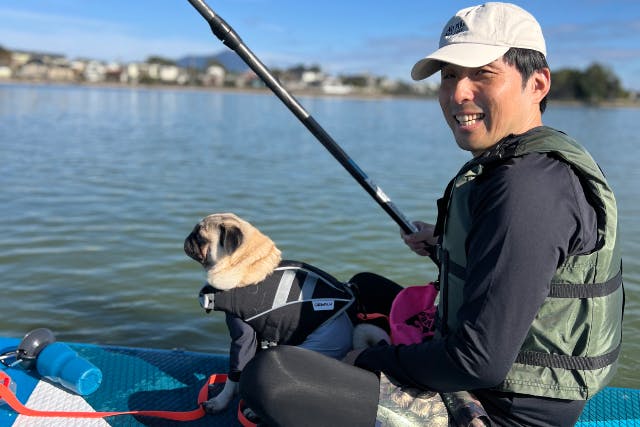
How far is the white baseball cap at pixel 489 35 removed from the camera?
2535mm

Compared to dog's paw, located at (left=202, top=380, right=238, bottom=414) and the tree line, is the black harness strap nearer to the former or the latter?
dog's paw, located at (left=202, top=380, right=238, bottom=414)

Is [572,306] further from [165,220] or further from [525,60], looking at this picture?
[165,220]

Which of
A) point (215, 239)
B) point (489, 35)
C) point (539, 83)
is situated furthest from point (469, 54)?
point (215, 239)

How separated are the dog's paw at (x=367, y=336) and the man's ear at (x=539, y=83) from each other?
6.58 feet

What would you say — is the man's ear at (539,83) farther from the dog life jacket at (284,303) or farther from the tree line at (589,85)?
the tree line at (589,85)

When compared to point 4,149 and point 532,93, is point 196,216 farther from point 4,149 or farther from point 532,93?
point 4,149

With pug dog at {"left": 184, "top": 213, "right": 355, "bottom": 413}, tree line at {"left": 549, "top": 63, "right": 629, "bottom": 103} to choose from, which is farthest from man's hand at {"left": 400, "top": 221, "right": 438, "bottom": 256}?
tree line at {"left": 549, "top": 63, "right": 629, "bottom": 103}

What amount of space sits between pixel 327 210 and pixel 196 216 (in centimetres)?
281

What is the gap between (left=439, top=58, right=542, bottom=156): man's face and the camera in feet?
8.59

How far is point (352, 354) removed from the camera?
9.77 feet

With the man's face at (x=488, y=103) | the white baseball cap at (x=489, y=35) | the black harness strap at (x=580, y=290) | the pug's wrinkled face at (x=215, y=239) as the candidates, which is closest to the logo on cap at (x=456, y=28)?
the white baseball cap at (x=489, y=35)

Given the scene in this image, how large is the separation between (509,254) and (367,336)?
205cm

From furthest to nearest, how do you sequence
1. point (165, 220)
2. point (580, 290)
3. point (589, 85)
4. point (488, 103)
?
point (589, 85)
point (165, 220)
point (488, 103)
point (580, 290)

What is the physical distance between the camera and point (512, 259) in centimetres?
222
